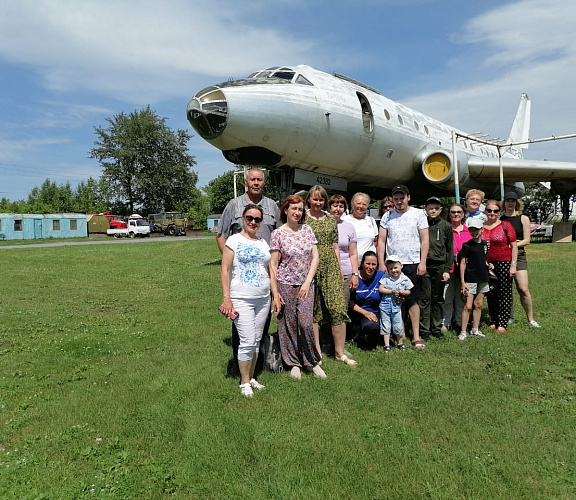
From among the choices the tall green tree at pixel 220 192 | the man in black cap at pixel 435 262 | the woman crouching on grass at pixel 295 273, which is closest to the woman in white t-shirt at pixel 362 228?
the man in black cap at pixel 435 262

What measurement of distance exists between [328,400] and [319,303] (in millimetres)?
1219

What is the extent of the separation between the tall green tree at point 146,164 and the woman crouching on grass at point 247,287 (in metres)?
59.3

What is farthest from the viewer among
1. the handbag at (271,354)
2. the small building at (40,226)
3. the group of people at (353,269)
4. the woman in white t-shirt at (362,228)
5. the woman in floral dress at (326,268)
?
the small building at (40,226)

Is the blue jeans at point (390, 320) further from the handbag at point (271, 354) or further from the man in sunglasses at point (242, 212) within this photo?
the man in sunglasses at point (242, 212)

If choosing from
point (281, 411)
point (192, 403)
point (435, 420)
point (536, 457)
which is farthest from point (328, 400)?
point (536, 457)

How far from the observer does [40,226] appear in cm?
3928

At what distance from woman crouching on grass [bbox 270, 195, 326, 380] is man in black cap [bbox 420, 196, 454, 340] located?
1.99 meters

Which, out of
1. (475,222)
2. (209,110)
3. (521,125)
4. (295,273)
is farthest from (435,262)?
(521,125)

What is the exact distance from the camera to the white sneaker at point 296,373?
4.45 m

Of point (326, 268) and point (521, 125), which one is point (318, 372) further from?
point (521, 125)

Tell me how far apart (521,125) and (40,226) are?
3910 centimetres

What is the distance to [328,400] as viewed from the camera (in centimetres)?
392

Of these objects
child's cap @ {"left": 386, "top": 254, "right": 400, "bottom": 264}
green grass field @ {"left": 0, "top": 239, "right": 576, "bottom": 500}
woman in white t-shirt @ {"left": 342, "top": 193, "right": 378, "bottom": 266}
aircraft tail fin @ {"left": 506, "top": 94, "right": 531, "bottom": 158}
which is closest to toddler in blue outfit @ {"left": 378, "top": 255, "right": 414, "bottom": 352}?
child's cap @ {"left": 386, "top": 254, "right": 400, "bottom": 264}

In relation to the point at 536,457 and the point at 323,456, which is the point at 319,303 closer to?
the point at 323,456
